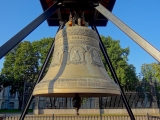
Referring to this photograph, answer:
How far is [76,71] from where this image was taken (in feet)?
9.55

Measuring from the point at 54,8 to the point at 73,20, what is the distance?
580 mm

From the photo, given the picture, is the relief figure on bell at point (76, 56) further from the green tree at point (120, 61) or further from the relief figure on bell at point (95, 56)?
the green tree at point (120, 61)

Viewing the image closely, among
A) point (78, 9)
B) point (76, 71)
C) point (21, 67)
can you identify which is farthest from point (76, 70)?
point (21, 67)

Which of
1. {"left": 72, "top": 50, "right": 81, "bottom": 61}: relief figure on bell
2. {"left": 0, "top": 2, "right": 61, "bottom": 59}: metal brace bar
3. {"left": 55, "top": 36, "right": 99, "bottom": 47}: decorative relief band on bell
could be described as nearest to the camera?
{"left": 0, "top": 2, "right": 61, "bottom": 59}: metal brace bar

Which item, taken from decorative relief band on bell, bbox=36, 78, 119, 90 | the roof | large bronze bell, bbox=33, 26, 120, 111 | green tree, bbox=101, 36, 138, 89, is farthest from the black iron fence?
decorative relief band on bell, bbox=36, 78, 119, 90

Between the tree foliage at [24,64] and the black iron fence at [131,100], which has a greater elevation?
the tree foliage at [24,64]

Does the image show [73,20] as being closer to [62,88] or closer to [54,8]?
[54,8]

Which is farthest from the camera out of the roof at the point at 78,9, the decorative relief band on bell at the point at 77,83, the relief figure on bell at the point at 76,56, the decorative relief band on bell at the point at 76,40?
the roof at the point at 78,9

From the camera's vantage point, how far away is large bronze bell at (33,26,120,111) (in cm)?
255

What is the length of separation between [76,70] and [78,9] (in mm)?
1805

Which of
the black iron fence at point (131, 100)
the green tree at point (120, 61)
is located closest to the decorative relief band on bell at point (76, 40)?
the black iron fence at point (131, 100)

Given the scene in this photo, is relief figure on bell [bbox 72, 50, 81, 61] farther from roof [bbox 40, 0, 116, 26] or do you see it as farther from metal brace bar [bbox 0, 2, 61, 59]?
roof [bbox 40, 0, 116, 26]

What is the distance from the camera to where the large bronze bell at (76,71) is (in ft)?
8.38

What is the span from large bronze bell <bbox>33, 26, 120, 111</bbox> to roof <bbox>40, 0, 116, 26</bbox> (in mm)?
828
